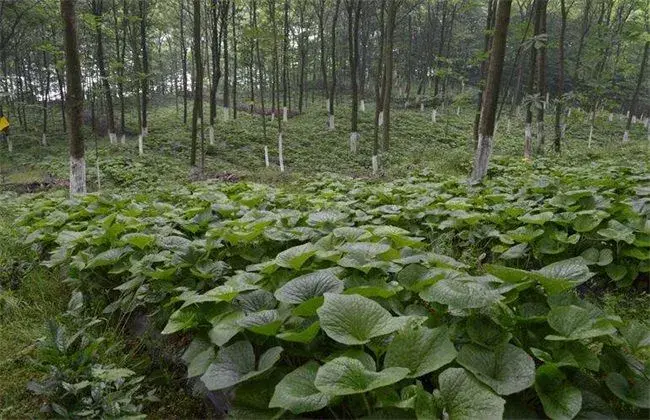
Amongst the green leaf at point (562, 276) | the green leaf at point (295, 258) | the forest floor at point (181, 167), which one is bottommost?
the forest floor at point (181, 167)

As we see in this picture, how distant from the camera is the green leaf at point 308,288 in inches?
77.5

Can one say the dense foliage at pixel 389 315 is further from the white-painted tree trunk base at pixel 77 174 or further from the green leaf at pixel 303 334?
the white-painted tree trunk base at pixel 77 174

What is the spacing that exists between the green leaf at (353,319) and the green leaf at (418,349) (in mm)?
63

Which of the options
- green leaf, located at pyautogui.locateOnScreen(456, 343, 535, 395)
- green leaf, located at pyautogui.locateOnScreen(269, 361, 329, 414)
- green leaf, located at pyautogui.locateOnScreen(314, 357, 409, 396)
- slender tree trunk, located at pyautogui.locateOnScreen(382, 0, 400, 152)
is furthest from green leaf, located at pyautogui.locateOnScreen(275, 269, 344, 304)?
slender tree trunk, located at pyautogui.locateOnScreen(382, 0, 400, 152)

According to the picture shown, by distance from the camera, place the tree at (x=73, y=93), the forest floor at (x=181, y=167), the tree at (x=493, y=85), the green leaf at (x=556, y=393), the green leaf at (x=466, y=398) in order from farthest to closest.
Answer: the tree at (x=493, y=85), the tree at (x=73, y=93), the forest floor at (x=181, y=167), the green leaf at (x=556, y=393), the green leaf at (x=466, y=398)

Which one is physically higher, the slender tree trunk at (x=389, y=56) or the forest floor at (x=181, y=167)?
the slender tree trunk at (x=389, y=56)

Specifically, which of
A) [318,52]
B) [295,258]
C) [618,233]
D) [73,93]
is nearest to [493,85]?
[618,233]

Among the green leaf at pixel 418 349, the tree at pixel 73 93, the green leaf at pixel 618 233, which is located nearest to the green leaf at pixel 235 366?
the green leaf at pixel 418 349

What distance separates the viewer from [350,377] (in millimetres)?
1484

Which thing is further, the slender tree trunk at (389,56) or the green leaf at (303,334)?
the slender tree trunk at (389,56)

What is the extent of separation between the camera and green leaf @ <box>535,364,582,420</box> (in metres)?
1.49

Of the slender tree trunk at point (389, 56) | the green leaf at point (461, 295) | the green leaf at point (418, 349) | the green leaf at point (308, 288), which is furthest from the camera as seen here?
the slender tree trunk at point (389, 56)

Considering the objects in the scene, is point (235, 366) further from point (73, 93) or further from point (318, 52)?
point (318, 52)

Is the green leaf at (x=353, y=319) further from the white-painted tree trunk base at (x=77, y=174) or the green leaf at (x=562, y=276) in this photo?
the white-painted tree trunk base at (x=77, y=174)
